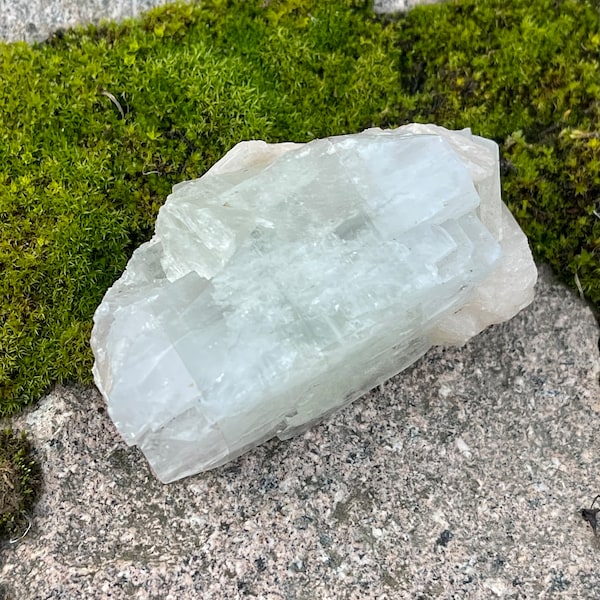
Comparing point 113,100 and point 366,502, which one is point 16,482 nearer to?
point 366,502

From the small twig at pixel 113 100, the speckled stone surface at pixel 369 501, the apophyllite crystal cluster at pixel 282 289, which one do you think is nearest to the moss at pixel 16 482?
the speckled stone surface at pixel 369 501

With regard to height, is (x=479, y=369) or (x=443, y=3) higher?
(x=443, y=3)

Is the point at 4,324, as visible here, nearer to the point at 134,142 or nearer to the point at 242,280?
the point at 134,142

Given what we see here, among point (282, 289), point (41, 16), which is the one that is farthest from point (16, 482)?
point (41, 16)

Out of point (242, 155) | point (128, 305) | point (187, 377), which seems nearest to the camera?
point (187, 377)

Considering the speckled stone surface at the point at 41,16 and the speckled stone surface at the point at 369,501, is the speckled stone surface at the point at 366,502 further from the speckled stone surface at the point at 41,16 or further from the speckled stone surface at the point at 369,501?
the speckled stone surface at the point at 41,16

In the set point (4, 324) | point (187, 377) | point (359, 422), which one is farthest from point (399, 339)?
point (4, 324)

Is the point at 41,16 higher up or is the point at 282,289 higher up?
the point at 41,16
